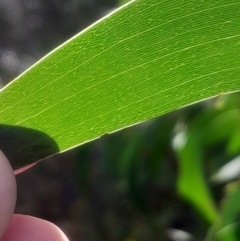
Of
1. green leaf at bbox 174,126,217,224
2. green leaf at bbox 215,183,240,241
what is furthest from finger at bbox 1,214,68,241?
green leaf at bbox 174,126,217,224

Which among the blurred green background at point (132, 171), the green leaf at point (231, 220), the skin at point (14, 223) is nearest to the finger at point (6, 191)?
the skin at point (14, 223)

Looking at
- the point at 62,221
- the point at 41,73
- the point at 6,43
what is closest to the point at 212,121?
the point at 41,73

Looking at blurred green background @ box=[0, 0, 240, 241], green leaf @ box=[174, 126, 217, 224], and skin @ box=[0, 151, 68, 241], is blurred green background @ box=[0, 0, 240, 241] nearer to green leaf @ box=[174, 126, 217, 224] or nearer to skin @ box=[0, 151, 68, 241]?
green leaf @ box=[174, 126, 217, 224]

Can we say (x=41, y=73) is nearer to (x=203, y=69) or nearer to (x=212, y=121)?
(x=203, y=69)

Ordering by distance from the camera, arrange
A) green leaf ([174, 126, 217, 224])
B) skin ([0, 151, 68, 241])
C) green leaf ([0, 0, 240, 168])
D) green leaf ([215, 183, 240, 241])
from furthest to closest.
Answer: green leaf ([174, 126, 217, 224]), green leaf ([215, 183, 240, 241]), skin ([0, 151, 68, 241]), green leaf ([0, 0, 240, 168])

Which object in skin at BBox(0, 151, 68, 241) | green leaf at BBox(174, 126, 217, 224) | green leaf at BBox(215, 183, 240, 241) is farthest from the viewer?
green leaf at BBox(174, 126, 217, 224)

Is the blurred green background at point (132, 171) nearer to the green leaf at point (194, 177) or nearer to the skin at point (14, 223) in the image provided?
the green leaf at point (194, 177)

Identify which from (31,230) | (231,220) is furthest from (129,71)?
(231,220)

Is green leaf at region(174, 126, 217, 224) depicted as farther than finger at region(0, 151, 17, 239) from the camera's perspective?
Yes
